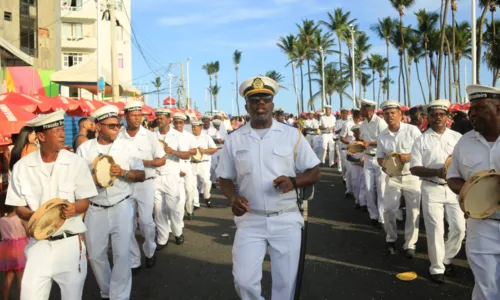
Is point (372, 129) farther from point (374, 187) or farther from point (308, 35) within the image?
point (308, 35)

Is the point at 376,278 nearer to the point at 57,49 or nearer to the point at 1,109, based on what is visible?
the point at 1,109

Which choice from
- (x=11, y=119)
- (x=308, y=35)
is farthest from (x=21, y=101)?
(x=308, y=35)

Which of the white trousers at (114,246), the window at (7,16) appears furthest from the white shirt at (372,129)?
the window at (7,16)

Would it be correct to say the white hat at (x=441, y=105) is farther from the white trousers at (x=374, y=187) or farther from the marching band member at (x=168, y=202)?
the marching band member at (x=168, y=202)

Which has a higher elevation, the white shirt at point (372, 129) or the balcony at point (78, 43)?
the balcony at point (78, 43)

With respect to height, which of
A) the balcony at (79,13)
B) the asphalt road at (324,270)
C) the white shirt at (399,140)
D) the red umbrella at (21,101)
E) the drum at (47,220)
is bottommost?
the asphalt road at (324,270)

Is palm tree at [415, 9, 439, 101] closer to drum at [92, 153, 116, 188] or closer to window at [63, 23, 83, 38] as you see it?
window at [63, 23, 83, 38]

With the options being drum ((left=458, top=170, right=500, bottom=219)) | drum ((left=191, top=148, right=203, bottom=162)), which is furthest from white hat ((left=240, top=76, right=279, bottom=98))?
drum ((left=191, top=148, right=203, bottom=162))

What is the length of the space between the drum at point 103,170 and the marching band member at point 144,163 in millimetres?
1330

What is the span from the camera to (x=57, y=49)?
46094 millimetres

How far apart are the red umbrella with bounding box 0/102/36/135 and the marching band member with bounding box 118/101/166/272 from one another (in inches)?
85.4

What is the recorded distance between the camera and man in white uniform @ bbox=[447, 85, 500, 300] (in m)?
4.06

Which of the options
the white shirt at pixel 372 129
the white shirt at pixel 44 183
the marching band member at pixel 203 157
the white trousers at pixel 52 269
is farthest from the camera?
the marching band member at pixel 203 157

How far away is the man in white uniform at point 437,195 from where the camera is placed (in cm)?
638
